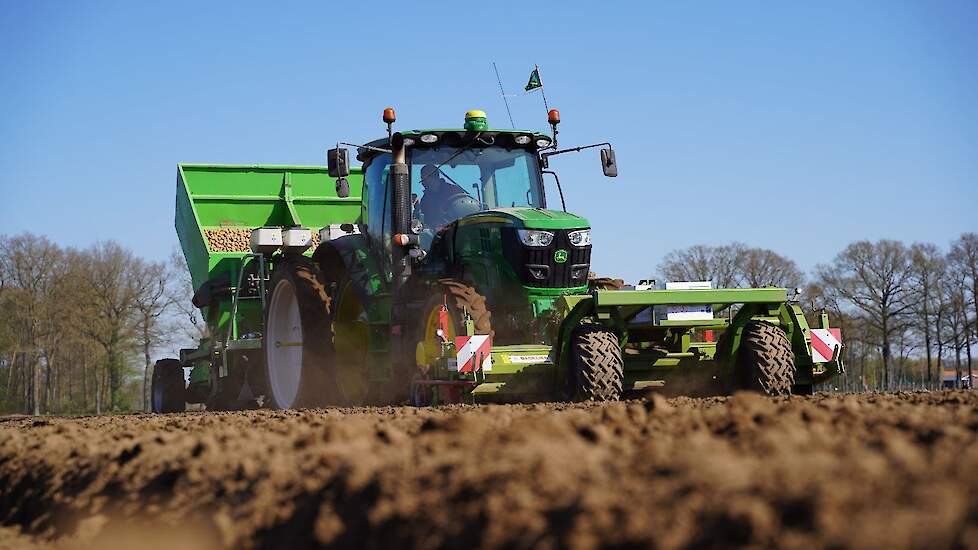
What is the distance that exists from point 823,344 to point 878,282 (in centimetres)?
3657

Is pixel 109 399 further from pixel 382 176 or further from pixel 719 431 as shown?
pixel 719 431

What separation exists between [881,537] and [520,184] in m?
8.40

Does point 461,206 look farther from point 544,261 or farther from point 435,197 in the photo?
point 544,261

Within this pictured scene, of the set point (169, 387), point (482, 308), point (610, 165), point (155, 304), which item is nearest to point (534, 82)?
point (610, 165)

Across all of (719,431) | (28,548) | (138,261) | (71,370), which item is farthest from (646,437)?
(71,370)

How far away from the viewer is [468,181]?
1020 centimetres

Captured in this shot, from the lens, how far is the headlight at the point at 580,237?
30.9 feet

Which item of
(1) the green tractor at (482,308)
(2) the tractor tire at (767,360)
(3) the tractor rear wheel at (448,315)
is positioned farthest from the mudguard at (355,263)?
(2) the tractor tire at (767,360)

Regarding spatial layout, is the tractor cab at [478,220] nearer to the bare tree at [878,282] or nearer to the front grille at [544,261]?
the front grille at [544,261]

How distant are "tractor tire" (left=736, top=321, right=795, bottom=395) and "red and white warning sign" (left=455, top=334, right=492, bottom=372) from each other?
1.98m

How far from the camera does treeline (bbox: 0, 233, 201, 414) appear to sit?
41656mm

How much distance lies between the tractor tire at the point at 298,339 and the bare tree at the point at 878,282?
35.0 m

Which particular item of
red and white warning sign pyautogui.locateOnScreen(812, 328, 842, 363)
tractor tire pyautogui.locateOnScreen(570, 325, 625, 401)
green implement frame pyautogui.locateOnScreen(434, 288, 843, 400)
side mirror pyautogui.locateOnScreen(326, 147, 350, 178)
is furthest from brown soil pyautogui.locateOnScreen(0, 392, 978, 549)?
side mirror pyautogui.locateOnScreen(326, 147, 350, 178)

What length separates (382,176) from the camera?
33.8 ft
